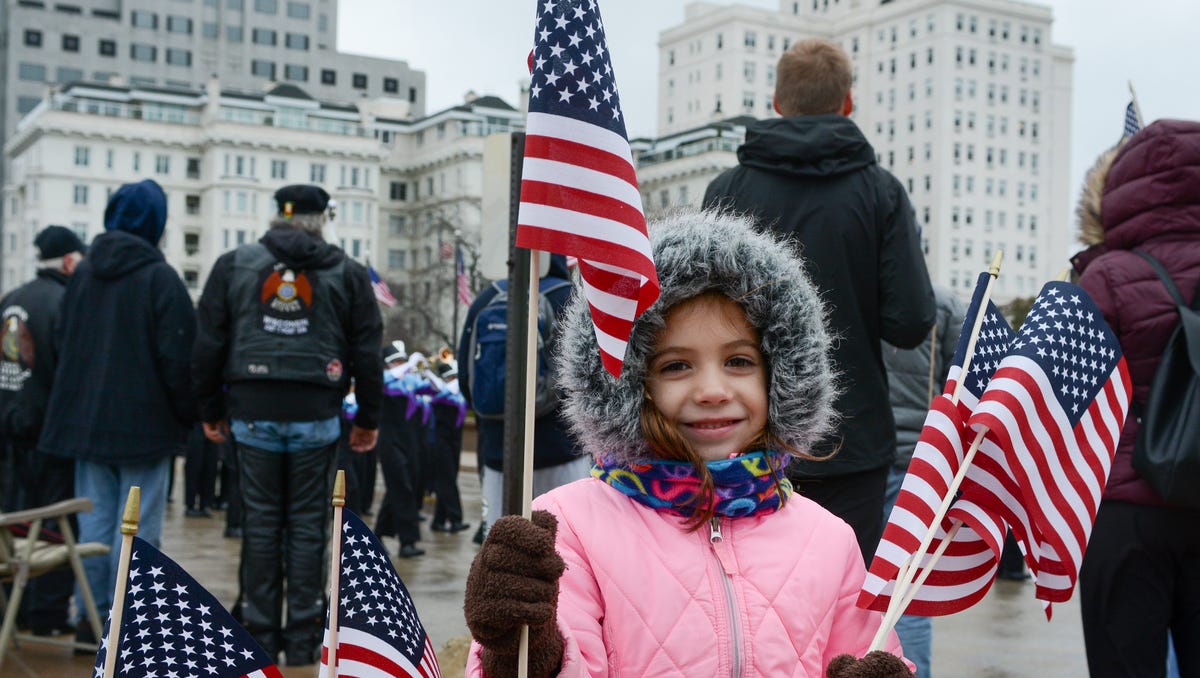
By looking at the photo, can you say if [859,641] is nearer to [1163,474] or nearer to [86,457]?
[1163,474]

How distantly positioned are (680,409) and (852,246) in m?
1.95

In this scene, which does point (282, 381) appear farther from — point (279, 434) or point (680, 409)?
point (680, 409)

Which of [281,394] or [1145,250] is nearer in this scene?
[1145,250]

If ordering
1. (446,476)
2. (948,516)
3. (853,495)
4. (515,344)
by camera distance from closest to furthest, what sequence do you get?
(948,516) < (853,495) < (515,344) < (446,476)

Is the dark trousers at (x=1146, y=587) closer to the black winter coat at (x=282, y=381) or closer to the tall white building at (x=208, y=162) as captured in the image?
the black winter coat at (x=282, y=381)

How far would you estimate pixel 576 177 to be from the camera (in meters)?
2.37

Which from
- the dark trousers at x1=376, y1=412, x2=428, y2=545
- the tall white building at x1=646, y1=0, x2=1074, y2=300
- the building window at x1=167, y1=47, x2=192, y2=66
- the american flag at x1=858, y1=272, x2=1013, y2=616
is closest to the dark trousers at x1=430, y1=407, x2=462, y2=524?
the dark trousers at x1=376, y1=412, x2=428, y2=545

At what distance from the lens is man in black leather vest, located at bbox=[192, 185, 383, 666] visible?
6.32 metres

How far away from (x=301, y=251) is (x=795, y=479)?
2950mm

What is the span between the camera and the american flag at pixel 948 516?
2420 millimetres

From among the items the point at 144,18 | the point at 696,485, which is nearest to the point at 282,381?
the point at 696,485

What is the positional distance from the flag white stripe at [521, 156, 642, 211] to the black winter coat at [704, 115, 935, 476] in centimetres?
210

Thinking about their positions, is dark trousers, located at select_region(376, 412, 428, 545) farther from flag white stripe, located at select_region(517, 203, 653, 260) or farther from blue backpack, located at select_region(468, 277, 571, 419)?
flag white stripe, located at select_region(517, 203, 653, 260)

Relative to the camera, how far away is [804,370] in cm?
281
